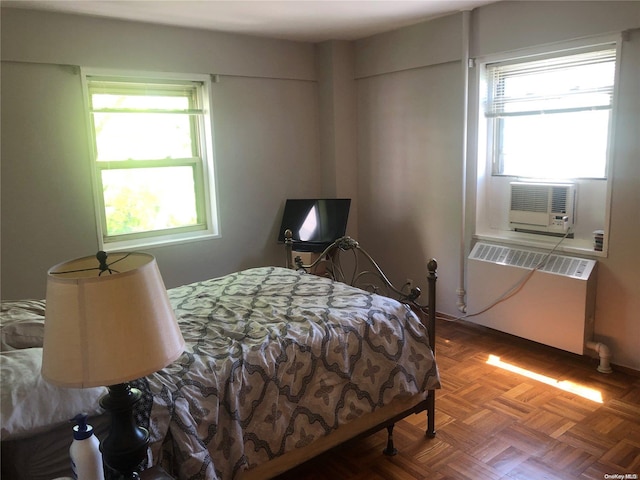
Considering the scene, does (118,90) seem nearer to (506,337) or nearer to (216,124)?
(216,124)

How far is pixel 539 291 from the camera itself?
340 cm

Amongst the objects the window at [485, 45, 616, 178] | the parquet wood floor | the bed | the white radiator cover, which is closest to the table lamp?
the bed

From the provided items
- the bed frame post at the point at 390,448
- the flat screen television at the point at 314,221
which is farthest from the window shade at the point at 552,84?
the bed frame post at the point at 390,448

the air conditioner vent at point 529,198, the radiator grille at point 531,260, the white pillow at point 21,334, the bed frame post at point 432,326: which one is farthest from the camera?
the air conditioner vent at point 529,198

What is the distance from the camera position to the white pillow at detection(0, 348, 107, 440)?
4.40 ft

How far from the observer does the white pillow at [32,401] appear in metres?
1.34

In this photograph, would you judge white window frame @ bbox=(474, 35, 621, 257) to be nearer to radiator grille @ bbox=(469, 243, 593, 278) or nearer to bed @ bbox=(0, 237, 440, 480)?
radiator grille @ bbox=(469, 243, 593, 278)

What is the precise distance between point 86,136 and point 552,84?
123 inches

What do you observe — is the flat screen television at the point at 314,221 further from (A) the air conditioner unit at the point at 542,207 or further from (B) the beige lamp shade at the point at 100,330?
(B) the beige lamp shade at the point at 100,330

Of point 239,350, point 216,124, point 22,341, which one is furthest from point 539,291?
point 22,341

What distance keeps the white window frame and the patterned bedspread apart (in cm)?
153

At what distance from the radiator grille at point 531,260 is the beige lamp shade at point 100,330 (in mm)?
2849

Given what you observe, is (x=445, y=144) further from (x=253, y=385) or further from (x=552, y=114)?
(x=253, y=385)

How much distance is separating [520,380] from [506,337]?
2.16 feet
